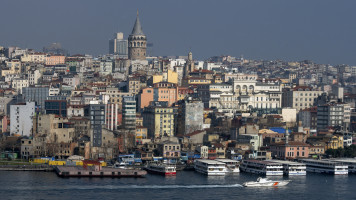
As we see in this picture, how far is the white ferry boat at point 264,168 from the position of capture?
132 feet

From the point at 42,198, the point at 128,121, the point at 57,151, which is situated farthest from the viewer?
the point at 128,121

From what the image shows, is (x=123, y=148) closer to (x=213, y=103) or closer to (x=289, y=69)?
(x=213, y=103)

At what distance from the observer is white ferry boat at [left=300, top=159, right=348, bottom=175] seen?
41.5 meters

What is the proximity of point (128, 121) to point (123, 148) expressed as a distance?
4.79 meters

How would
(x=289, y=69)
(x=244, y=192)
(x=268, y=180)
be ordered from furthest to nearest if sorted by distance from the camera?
(x=289, y=69) < (x=268, y=180) < (x=244, y=192)

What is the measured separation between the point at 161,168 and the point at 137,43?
4695 cm

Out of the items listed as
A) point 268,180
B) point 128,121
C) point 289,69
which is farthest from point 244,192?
point 289,69

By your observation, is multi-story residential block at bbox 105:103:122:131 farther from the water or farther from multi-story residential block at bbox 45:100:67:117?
the water

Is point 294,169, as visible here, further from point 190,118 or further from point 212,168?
point 190,118

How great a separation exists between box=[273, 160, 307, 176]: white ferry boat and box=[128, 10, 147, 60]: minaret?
151 ft

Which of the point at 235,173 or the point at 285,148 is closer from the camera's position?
the point at 235,173

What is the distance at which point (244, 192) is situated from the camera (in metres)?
34.8

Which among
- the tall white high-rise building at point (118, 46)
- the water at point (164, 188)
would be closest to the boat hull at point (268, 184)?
the water at point (164, 188)

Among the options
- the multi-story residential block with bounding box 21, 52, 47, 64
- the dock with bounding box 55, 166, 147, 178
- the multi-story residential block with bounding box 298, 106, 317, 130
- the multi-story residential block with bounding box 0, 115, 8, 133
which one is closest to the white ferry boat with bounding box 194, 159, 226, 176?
the dock with bounding box 55, 166, 147, 178
